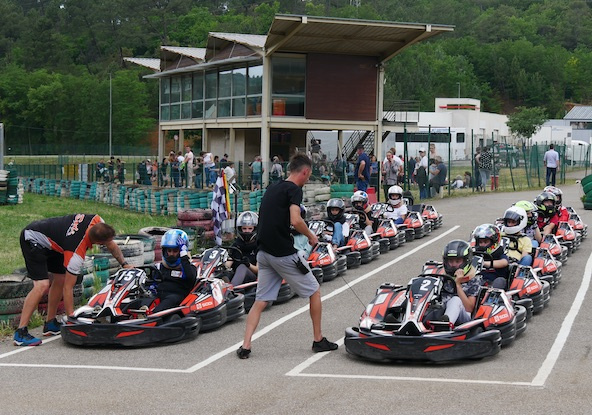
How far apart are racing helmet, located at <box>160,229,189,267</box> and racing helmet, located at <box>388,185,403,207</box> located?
812 centimetres

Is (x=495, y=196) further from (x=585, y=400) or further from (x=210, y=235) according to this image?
(x=585, y=400)

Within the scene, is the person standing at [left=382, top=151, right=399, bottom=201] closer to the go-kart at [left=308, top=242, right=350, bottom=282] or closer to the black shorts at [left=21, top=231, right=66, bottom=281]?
the go-kart at [left=308, top=242, right=350, bottom=282]

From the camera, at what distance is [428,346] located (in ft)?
25.7

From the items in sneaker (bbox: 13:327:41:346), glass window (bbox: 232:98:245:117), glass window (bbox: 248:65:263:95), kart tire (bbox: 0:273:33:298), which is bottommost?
sneaker (bbox: 13:327:41:346)

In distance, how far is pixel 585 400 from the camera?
6.49 meters

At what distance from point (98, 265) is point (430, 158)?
16.8m

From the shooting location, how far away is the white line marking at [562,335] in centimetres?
739

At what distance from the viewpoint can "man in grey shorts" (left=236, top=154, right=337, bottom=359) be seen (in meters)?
8.34

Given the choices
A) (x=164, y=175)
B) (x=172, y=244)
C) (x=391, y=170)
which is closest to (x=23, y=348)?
(x=172, y=244)

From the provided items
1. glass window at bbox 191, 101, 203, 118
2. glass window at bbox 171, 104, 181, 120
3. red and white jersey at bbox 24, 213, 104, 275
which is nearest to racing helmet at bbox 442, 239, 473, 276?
red and white jersey at bbox 24, 213, 104, 275

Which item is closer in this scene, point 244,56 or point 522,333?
point 522,333

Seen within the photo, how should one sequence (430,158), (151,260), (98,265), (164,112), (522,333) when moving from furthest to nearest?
(164,112) → (430,158) → (151,260) → (98,265) → (522,333)

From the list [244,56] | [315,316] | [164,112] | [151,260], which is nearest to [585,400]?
[315,316]

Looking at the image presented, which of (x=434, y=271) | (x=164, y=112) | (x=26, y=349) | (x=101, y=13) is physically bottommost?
(x=26, y=349)
